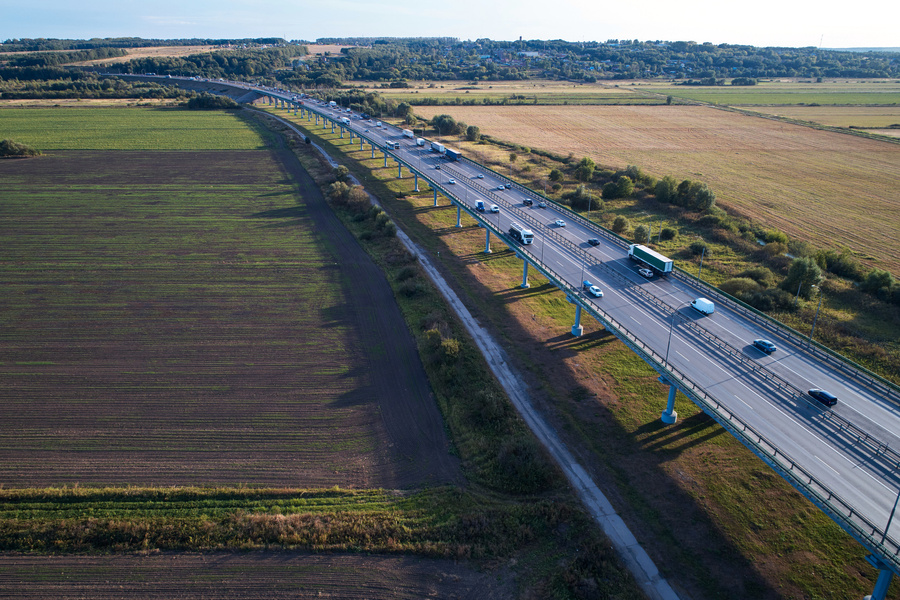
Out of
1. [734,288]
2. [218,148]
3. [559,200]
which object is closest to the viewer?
[734,288]

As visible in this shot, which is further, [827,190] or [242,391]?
[827,190]

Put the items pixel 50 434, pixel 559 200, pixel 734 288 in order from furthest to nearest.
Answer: pixel 559 200 → pixel 734 288 → pixel 50 434

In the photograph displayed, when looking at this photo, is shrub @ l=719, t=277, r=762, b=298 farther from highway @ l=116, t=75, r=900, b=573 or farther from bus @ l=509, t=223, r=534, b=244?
bus @ l=509, t=223, r=534, b=244

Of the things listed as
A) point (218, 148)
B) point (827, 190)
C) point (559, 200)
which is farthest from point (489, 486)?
point (218, 148)

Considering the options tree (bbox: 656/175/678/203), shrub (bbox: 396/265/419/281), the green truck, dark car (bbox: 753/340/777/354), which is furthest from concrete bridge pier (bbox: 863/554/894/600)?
tree (bbox: 656/175/678/203)

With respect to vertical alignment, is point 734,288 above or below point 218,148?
below

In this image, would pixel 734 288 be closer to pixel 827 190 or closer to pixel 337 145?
pixel 827 190
